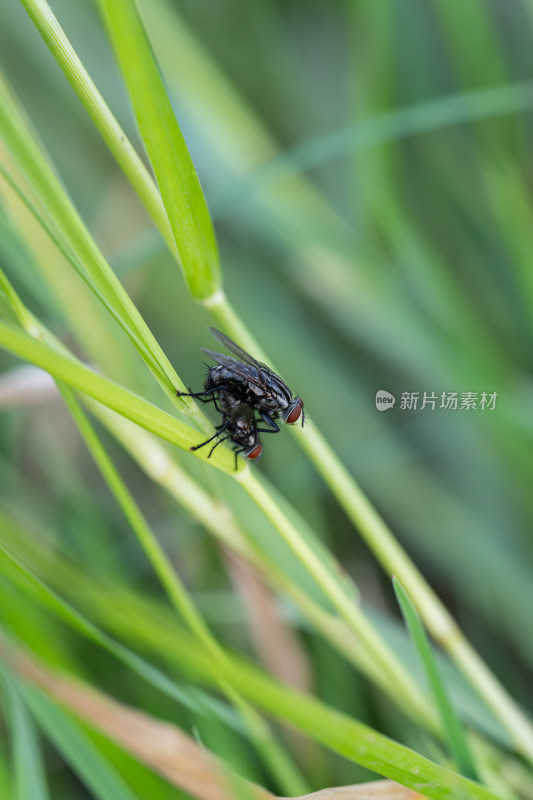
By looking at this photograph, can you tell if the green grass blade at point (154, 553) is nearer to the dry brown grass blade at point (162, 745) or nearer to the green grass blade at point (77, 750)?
the dry brown grass blade at point (162, 745)

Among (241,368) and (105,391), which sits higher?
(241,368)

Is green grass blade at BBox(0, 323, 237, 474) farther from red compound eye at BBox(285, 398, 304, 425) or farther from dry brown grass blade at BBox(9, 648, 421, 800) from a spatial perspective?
dry brown grass blade at BBox(9, 648, 421, 800)

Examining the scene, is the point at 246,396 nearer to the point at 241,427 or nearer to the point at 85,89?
the point at 241,427

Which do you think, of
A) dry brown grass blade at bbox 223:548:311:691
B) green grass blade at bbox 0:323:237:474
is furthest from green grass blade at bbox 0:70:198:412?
dry brown grass blade at bbox 223:548:311:691

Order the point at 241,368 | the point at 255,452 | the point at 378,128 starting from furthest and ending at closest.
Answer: the point at 378,128, the point at 241,368, the point at 255,452

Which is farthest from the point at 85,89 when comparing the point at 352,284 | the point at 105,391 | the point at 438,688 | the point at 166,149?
the point at 352,284

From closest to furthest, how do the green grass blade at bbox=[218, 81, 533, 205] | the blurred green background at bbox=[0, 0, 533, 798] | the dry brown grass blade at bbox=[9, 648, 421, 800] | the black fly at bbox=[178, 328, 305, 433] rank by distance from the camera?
the dry brown grass blade at bbox=[9, 648, 421, 800] → the black fly at bbox=[178, 328, 305, 433] → the green grass blade at bbox=[218, 81, 533, 205] → the blurred green background at bbox=[0, 0, 533, 798]

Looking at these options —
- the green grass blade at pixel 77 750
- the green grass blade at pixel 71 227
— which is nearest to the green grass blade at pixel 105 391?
the green grass blade at pixel 71 227
